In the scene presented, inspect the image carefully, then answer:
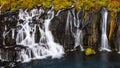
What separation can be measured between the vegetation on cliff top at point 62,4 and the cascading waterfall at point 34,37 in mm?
739

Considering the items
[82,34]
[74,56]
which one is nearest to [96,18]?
[82,34]

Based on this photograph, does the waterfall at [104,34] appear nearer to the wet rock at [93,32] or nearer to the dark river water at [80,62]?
the wet rock at [93,32]

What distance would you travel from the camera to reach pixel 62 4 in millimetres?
42844

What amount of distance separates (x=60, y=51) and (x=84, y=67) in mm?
4369

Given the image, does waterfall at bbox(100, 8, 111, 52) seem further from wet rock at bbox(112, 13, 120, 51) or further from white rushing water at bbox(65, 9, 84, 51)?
white rushing water at bbox(65, 9, 84, 51)

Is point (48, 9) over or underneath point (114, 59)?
over

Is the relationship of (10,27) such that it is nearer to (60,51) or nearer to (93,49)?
(60,51)

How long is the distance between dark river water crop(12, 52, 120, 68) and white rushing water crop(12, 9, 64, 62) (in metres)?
1.17

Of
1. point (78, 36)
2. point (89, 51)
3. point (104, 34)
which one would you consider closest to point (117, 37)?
point (104, 34)

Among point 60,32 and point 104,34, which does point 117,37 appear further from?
point 60,32

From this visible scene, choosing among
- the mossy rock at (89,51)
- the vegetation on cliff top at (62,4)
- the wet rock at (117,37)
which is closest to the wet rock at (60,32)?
the vegetation on cliff top at (62,4)

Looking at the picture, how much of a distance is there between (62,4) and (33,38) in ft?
15.2

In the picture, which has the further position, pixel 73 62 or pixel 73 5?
pixel 73 5

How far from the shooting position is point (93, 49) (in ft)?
136
